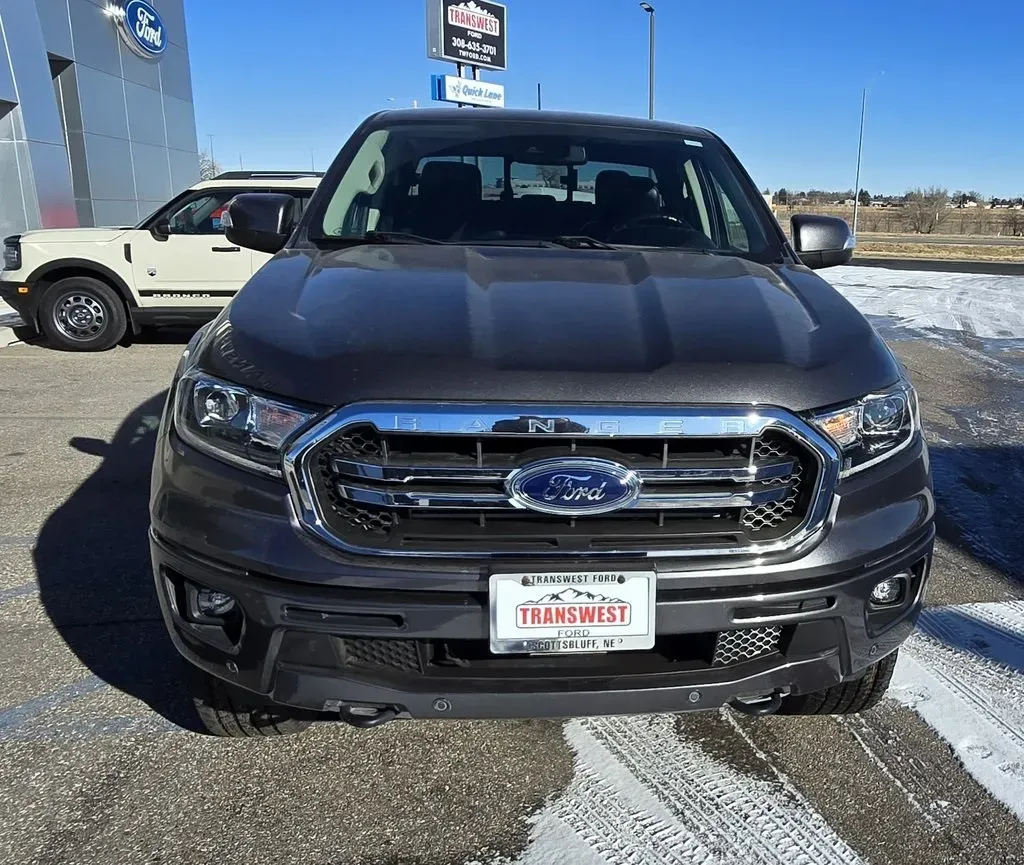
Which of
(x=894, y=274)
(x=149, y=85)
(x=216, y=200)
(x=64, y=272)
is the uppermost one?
(x=149, y=85)

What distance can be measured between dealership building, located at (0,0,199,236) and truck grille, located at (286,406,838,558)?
13353mm

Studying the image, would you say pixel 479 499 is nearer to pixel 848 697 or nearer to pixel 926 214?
pixel 848 697

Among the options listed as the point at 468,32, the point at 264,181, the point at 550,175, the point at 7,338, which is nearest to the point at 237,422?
the point at 550,175

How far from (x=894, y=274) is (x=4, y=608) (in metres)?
18.6

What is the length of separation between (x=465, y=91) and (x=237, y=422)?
30.1 meters

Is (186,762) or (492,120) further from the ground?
(492,120)

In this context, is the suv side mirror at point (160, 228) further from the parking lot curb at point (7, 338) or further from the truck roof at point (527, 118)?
the truck roof at point (527, 118)

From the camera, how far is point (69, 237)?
879 cm

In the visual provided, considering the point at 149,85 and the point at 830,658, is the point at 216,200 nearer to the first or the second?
the point at 830,658

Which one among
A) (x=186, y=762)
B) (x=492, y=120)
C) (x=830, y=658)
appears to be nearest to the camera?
(x=830, y=658)

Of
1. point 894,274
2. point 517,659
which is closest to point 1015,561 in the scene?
point 517,659

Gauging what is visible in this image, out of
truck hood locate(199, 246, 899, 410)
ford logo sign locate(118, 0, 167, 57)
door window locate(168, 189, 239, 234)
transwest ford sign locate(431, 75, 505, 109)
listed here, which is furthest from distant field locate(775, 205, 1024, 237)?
truck hood locate(199, 246, 899, 410)

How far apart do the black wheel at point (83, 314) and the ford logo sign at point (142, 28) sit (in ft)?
35.9

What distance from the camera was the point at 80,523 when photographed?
4188 millimetres
